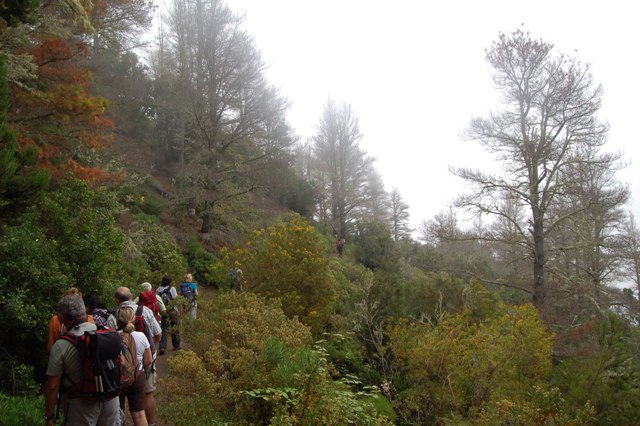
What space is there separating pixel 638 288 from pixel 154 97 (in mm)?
29923

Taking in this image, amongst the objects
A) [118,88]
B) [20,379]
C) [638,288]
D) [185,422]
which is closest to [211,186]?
[118,88]

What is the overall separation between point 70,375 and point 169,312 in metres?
4.57

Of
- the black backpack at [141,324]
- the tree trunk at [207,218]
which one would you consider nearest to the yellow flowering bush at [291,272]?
the black backpack at [141,324]

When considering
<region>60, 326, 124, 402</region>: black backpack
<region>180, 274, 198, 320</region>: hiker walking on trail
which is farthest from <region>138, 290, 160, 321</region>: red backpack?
<region>60, 326, 124, 402</region>: black backpack

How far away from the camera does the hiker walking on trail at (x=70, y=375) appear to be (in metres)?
3.53

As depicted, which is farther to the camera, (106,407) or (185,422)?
(185,422)

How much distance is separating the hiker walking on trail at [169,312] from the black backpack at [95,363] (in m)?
4.22

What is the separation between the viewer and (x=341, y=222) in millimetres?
28219

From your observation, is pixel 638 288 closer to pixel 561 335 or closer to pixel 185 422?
pixel 561 335

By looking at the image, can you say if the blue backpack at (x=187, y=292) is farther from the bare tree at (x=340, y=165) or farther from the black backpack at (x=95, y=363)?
the bare tree at (x=340, y=165)

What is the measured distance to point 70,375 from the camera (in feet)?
11.7

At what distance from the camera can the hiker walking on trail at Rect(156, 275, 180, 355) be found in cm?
792

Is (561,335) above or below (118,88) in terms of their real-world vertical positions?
below

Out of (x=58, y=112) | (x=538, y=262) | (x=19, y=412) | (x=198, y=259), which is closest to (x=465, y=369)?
(x=19, y=412)
